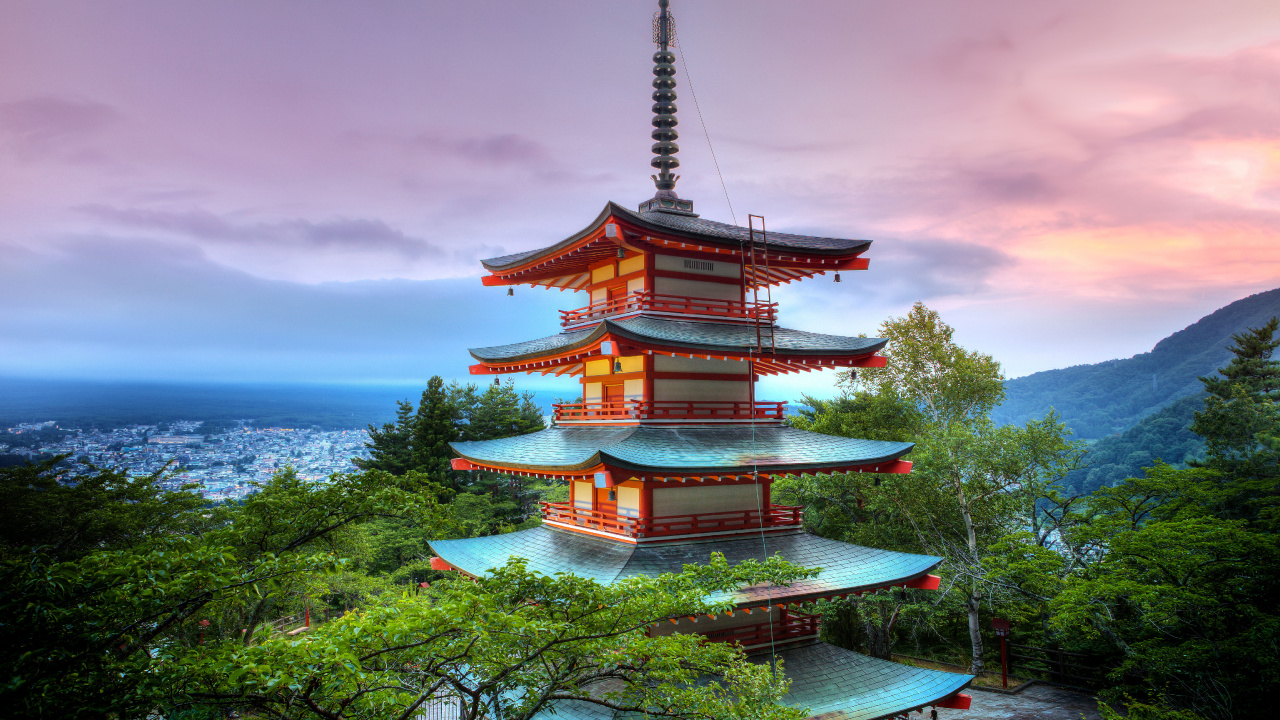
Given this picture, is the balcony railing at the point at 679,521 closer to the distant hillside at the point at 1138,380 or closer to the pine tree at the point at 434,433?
the pine tree at the point at 434,433

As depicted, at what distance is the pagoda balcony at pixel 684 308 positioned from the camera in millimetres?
14398

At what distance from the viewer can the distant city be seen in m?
21.0

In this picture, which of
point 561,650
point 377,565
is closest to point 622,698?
point 561,650

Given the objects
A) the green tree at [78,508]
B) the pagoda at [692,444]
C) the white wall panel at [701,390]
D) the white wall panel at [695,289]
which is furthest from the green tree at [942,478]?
the green tree at [78,508]

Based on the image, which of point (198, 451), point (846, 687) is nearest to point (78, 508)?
point (846, 687)

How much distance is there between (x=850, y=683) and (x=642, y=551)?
4685 millimetres

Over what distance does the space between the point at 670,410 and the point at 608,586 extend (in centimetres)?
622

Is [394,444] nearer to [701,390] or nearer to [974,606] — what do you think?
[701,390]

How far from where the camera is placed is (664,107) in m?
17.3

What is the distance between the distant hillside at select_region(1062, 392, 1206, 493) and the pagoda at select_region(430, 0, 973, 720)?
51890 millimetres

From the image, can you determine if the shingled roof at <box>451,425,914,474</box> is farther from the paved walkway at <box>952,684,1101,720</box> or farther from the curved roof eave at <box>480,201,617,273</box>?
the paved walkway at <box>952,684,1101,720</box>

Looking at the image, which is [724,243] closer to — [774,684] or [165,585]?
[774,684]

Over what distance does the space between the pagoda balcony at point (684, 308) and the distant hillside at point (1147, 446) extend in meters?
52.4

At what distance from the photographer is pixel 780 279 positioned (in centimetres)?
1711
